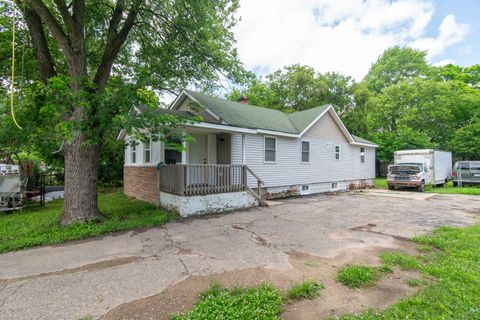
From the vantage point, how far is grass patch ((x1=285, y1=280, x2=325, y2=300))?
116 inches

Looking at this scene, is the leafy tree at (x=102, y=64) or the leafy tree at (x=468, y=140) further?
the leafy tree at (x=468, y=140)

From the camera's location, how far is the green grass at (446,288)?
8.25 feet

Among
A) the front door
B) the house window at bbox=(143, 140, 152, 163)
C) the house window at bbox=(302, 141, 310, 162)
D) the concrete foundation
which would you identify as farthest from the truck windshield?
the house window at bbox=(143, 140, 152, 163)

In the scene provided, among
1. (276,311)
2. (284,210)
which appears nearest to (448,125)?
(284,210)

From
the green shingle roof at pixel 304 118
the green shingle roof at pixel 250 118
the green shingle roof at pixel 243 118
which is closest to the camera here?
the green shingle roof at pixel 243 118

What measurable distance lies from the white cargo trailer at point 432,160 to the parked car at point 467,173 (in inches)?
32.5

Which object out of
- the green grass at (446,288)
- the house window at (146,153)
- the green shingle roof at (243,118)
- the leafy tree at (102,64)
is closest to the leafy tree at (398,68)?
the green shingle roof at (243,118)

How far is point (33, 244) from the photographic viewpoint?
4957 mm

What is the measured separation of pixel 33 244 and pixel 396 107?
31905 mm

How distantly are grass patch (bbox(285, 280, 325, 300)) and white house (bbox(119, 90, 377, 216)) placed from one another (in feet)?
16.7

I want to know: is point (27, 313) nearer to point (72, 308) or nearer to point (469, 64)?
point (72, 308)

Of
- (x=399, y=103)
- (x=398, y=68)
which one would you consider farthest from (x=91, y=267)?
(x=398, y=68)

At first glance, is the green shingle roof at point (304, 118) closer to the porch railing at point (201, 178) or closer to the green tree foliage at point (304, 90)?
the porch railing at point (201, 178)

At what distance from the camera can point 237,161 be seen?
9.73 meters
